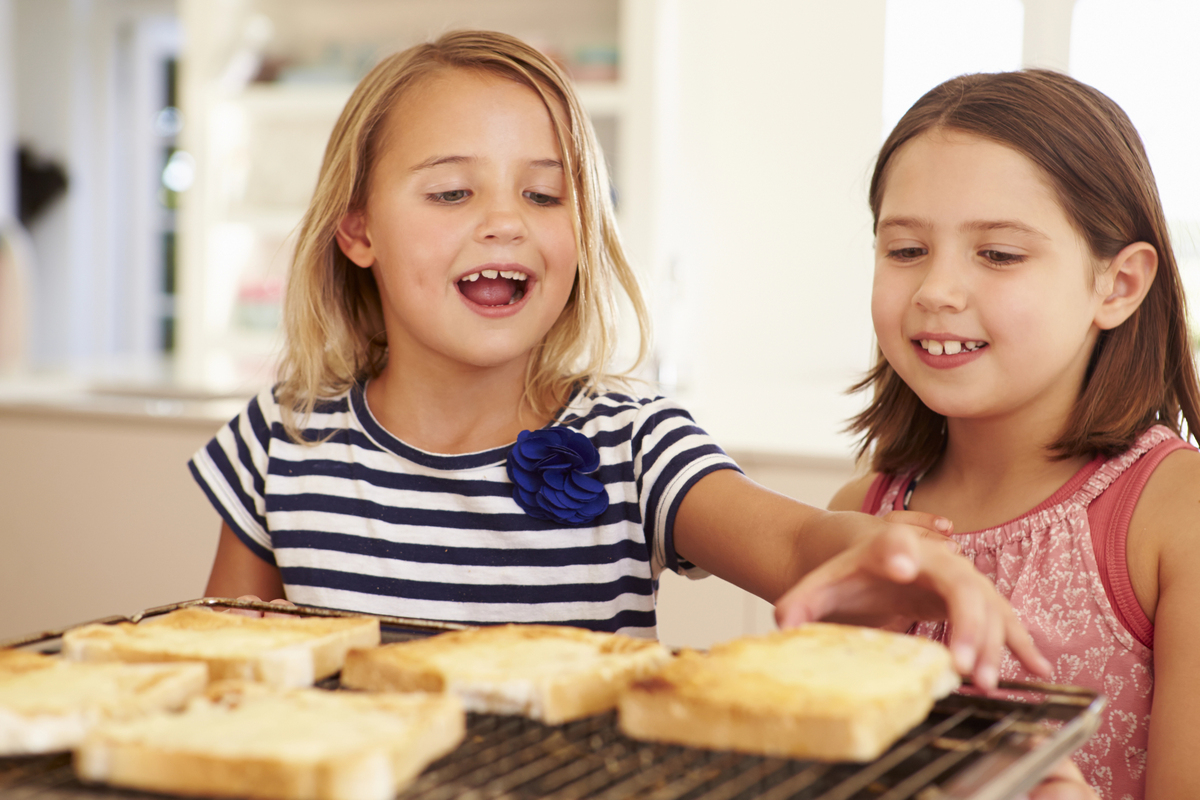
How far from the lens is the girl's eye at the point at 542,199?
1222mm

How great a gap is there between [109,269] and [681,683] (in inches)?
270

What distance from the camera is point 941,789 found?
1.75 feet

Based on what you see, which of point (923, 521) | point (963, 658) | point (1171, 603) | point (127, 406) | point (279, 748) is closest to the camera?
point (279, 748)

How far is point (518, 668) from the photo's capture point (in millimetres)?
672

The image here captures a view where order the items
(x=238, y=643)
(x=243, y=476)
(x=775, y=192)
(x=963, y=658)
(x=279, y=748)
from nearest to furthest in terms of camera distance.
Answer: (x=279, y=748) < (x=963, y=658) < (x=238, y=643) < (x=243, y=476) < (x=775, y=192)

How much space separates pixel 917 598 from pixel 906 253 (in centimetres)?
52

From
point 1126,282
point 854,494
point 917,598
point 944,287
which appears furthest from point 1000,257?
point 917,598

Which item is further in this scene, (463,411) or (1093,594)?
(463,411)

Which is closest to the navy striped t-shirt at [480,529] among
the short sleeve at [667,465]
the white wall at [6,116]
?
the short sleeve at [667,465]

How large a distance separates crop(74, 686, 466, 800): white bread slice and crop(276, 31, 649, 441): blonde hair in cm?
71

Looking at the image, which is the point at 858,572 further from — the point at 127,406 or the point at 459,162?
the point at 127,406

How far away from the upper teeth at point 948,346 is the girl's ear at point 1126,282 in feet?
0.46

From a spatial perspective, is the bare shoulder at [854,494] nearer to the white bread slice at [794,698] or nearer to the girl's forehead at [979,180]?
the girl's forehead at [979,180]

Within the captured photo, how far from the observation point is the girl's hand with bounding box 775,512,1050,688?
66cm
